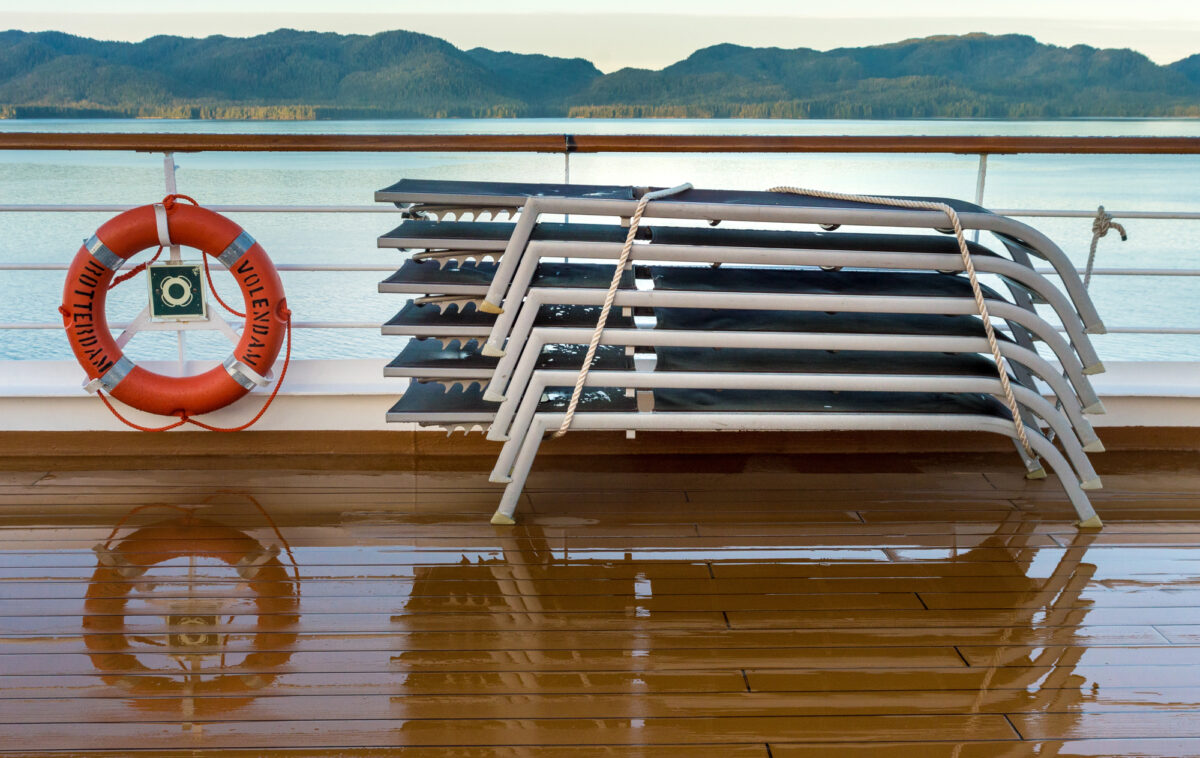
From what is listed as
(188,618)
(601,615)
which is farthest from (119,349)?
(601,615)

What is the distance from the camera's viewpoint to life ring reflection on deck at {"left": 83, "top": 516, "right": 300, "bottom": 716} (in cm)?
134

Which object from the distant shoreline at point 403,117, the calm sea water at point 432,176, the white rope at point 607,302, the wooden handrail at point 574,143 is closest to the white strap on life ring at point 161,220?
the wooden handrail at point 574,143

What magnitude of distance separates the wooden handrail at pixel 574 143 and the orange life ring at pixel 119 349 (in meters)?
0.17

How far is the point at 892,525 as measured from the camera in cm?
193

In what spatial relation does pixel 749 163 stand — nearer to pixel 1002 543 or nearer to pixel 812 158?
pixel 812 158

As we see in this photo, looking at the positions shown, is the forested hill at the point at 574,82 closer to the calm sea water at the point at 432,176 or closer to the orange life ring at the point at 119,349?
the calm sea water at the point at 432,176

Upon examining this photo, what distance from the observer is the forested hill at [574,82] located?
16500mm

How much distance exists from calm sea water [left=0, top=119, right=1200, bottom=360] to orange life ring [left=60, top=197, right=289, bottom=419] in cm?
879

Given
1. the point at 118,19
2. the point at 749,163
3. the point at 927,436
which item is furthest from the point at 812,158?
the point at 927,436

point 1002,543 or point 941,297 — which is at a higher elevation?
point 941,297

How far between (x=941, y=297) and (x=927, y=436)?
2.01ft

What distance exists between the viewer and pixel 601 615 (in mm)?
1545

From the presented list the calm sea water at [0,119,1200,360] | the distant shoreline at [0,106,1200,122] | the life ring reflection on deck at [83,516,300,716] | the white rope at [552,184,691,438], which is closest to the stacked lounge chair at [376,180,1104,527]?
the white rope at [552,184,691,438]

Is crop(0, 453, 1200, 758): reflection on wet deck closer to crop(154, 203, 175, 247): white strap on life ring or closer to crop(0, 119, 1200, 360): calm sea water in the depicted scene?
crop(154, 203, 175, 247): white strap on life ring
